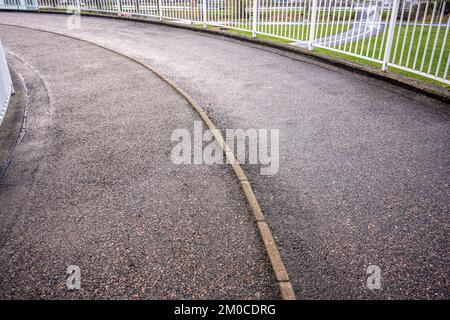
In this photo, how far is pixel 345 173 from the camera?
4.18 m

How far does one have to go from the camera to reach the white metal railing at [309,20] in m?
8.46

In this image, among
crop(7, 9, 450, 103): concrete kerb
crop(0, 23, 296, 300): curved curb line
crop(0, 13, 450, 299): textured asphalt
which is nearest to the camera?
crop(0, 23, 296, 300): curved curb line

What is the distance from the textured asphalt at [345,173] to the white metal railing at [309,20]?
1483mm

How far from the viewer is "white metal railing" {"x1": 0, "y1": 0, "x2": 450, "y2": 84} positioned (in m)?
8.46

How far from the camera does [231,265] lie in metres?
2.85

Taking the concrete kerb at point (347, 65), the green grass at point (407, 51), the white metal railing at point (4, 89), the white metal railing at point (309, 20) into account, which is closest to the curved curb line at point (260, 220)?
the white metal railing at point (4, 89)

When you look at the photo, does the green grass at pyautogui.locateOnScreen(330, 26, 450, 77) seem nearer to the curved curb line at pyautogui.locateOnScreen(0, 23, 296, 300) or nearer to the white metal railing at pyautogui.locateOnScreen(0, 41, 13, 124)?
the curved curb line at pyautogui.locateOnScreen(0, 23, 296, 300)

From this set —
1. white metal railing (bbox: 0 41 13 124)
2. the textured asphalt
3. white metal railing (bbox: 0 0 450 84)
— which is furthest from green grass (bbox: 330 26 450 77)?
white metal railing (bbox: 0 41 13 124)

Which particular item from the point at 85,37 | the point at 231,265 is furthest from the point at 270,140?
the point at 85,37

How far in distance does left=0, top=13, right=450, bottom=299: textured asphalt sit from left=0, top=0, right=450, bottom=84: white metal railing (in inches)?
58.4

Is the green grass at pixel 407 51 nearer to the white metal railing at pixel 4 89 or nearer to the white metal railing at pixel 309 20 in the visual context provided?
the white metal railing at pixel 309 20

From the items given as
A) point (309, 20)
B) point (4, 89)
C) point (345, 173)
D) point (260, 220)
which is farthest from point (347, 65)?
point (309, 20)

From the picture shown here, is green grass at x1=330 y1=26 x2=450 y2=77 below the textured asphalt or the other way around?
the other way around

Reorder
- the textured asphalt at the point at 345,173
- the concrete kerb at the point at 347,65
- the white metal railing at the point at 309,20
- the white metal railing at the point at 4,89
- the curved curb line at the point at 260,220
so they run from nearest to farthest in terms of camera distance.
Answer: the curved curb line at the point at 260,220 → the textured asphalt at the point at 345,173 → the white metal railing at the point at 4,89 → the concrete kerb at the point at 347,65 → the white metal railing at the point at 309,20
